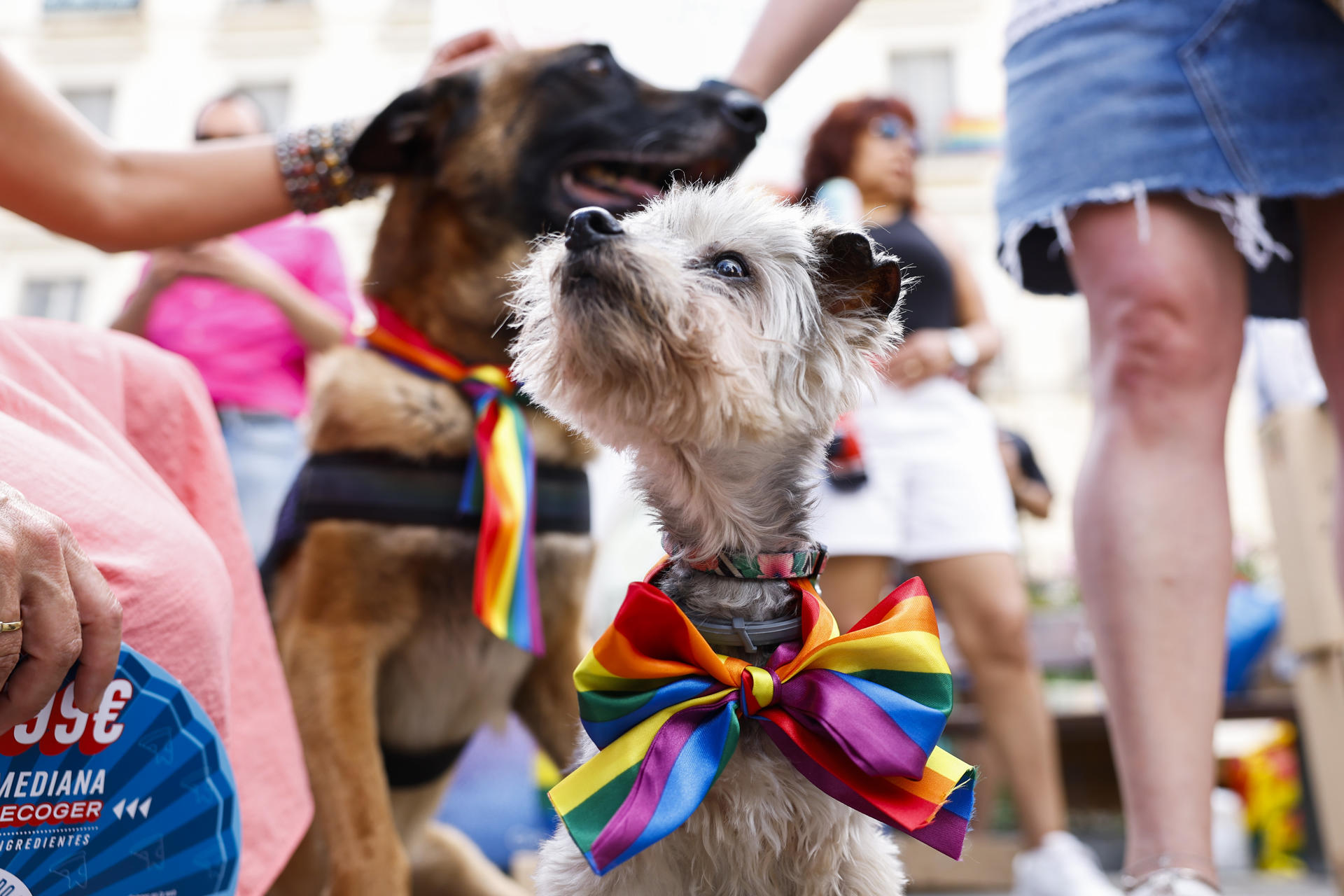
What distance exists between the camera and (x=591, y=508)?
220 cm

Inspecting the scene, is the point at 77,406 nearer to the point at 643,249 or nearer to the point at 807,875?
the point at 643,249

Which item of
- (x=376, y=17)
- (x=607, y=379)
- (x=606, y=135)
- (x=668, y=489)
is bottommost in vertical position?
(x=668, y=489)

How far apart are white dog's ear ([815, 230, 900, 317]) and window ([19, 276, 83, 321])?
65.7 feet

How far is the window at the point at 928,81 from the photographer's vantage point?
1964 cm

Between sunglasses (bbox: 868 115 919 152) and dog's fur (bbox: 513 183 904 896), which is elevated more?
sunglasses (bbox: 868 115 919 152)

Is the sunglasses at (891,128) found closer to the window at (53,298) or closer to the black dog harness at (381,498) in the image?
the black dog harness at (381,498)

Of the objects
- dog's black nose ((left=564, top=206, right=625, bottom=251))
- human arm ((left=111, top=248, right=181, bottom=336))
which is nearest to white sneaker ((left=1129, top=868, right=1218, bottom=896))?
dog's black nose ((left=564, top=206, right=625, bottom=251))

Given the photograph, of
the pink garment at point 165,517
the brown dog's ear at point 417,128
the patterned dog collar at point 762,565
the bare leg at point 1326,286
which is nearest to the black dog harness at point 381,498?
the pink garment at point 165,517

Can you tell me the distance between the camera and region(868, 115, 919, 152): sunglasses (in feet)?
11.7

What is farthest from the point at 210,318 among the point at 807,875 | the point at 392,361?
the point at 807,875

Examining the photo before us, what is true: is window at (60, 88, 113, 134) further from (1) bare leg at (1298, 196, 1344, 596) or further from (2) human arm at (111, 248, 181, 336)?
(1) bare leg at (1298, 196, 1344, 596)

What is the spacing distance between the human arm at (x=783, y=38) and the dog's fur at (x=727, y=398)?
0.79m

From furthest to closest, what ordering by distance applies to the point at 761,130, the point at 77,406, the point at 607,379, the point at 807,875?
the point at 761,130, the point at 77,406, the point at 607,379, the point at 807,875

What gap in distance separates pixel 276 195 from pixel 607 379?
3.52 ft
